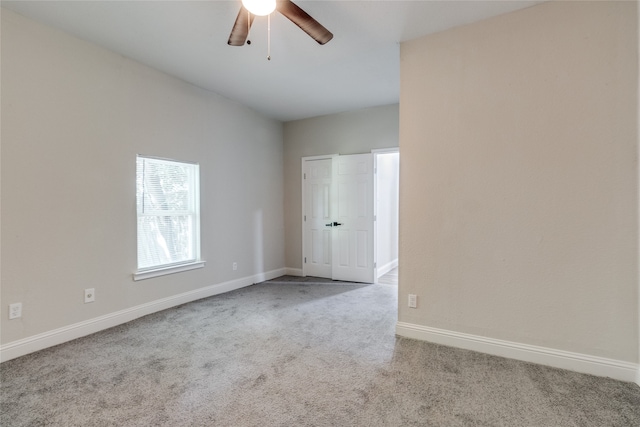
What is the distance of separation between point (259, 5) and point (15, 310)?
2.95 metres

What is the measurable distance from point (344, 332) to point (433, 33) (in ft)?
9.30

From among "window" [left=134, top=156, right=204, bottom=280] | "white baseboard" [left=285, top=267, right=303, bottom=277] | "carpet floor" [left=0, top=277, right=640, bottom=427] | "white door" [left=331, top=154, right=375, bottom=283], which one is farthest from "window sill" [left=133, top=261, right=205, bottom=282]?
"white door" [left=331, top=154, right=375, bottom=283]

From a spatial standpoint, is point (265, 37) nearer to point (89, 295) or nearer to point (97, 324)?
point (89, 295)

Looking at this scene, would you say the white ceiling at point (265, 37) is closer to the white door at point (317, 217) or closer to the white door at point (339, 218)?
the white door at point (339, 218)

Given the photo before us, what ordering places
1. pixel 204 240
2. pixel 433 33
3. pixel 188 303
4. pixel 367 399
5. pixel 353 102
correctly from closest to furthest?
pixel 367 399 < pixel 433 33 < pixel 188 303 < pixel 204 240 < pixel 353 102

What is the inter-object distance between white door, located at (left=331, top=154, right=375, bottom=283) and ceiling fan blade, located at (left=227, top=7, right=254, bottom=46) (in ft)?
9.61

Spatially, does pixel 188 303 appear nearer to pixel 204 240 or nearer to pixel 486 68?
pixel 204 240

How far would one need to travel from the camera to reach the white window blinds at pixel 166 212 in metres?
3.40

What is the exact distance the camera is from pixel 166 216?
3654 mm

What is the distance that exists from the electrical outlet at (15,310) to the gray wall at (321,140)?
360 cm

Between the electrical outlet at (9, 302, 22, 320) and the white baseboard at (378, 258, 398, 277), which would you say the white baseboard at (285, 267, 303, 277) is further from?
the electrical outlet at (9, 302, 22, 320)

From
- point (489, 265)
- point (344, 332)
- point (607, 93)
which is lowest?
point (344, 332)

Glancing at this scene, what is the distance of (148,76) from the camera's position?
11.1ft

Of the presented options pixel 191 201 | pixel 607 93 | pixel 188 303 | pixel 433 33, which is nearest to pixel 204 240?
pixel 191 201
